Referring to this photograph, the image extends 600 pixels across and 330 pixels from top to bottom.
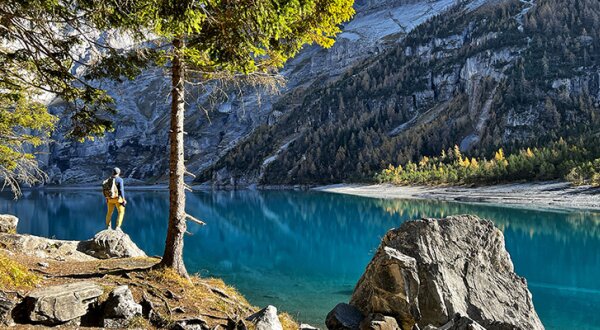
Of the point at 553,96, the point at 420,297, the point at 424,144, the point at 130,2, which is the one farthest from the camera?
the point at 424,144

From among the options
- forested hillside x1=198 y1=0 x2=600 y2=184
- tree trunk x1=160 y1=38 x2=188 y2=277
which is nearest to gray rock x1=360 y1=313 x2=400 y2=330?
tree trunk x1=160 y1=38 x2=188 y2=277

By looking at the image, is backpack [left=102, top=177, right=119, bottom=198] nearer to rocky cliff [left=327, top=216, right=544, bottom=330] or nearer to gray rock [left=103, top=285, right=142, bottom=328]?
gray rock [left=103, top=285, right=142, bottom=328]

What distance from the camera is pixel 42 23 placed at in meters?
8.17

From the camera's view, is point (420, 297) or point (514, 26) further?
point (514, 26)

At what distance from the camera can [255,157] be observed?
189 metres

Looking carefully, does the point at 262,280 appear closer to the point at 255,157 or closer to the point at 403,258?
the point at 403,258

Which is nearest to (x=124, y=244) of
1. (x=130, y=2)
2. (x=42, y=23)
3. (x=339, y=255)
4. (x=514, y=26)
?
(x=42, y=23)

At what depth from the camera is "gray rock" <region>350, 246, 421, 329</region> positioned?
34.2 feet

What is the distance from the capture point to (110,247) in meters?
15.5

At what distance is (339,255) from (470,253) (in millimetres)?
20322

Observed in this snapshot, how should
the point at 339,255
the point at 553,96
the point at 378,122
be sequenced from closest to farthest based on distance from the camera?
the point at 339,255 < the point at 553,96 < the point at 378,122

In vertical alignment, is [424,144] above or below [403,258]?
above

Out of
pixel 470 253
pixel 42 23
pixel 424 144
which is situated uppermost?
pixel 424 144

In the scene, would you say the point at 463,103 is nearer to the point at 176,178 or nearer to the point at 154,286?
the point at 176,178
